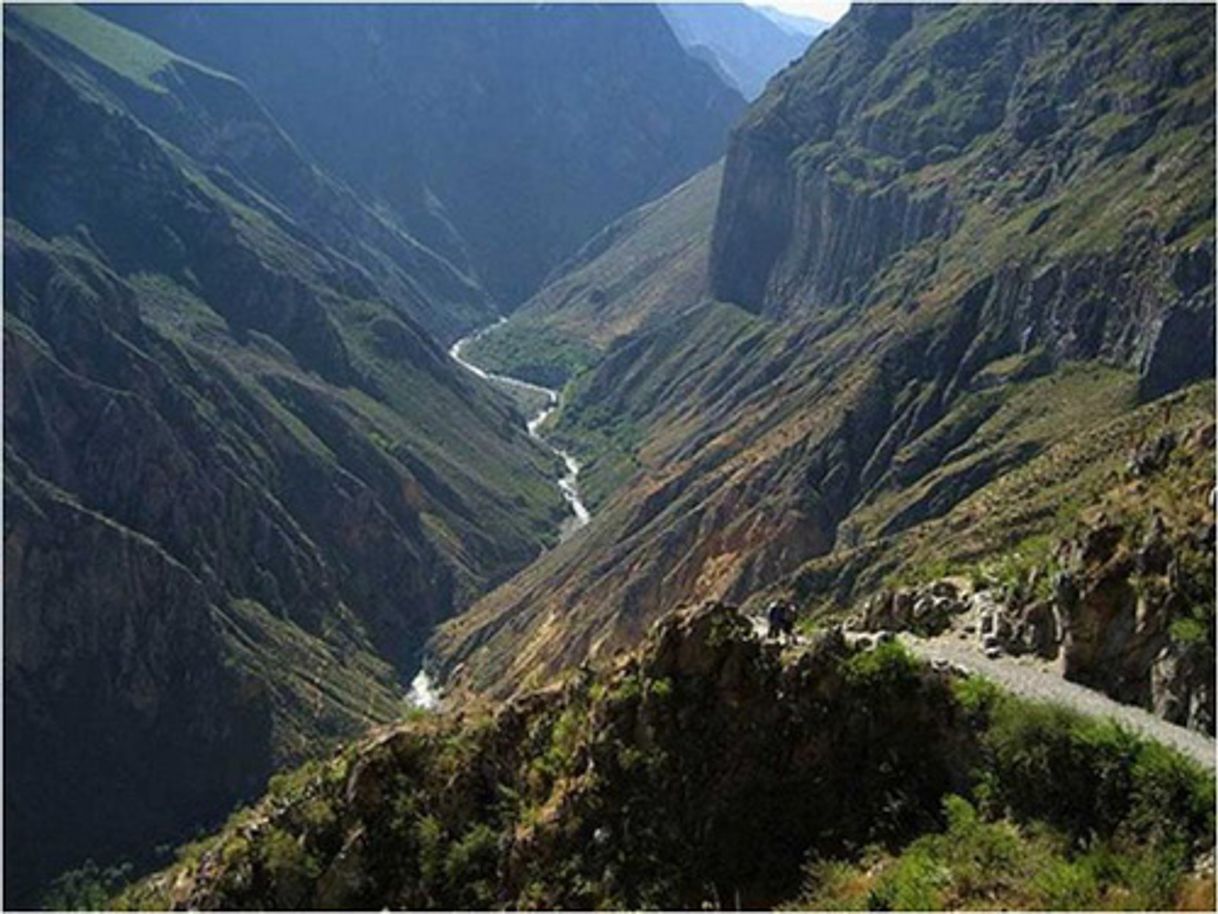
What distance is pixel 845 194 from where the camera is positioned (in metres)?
187

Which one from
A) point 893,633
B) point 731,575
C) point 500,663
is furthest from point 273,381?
point 893,633

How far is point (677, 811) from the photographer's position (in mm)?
23984

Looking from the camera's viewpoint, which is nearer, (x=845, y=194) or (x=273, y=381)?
(x=273, y=381)

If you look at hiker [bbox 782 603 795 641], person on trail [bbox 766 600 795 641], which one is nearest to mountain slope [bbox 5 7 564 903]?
hiker [bbox 782 603 795 641]

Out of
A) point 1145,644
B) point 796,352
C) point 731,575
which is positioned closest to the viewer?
point 1145,644

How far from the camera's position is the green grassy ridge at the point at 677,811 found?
68.2ft

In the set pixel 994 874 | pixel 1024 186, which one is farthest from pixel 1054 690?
pixel 1024 186

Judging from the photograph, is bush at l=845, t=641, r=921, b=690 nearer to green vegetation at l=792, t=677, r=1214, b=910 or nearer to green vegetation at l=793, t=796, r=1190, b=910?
green vegetation at l=792, t=677, r=1214, b=910

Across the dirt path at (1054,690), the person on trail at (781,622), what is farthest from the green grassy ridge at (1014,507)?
the person on trail at (781,622)

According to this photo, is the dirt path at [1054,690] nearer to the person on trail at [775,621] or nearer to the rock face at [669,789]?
the rock face at [669,789]

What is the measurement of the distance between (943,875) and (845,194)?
567 feet

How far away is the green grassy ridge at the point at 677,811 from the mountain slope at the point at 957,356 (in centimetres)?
4506

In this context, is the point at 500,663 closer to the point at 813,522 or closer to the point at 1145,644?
the point at 813,522

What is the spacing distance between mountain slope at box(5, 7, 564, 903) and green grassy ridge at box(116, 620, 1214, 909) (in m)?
67.6
